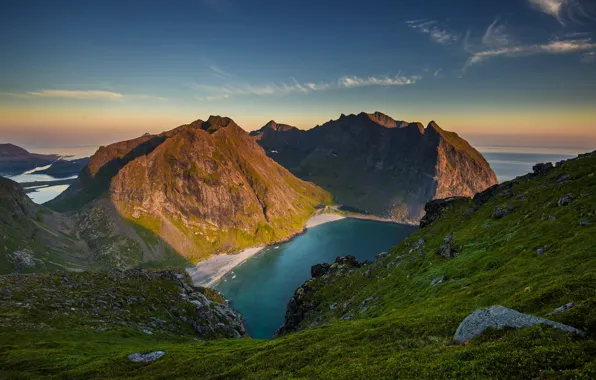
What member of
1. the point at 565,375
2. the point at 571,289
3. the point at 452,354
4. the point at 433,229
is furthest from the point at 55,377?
the point at 433,229

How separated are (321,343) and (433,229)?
7103cm

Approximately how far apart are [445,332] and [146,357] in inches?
1658

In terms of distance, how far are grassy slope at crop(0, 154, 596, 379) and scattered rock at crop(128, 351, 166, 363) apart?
1290mm

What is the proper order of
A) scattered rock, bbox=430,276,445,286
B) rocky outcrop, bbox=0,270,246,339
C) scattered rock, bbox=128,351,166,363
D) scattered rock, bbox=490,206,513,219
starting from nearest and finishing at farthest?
scattered rock, bbox=128,351,166,363, scattered rock, bbox=430,276,445,286, scattered rock, bbox=490,206,513,219, rocky outcrop, bbox=0,270,246,339

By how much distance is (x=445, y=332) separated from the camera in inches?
951

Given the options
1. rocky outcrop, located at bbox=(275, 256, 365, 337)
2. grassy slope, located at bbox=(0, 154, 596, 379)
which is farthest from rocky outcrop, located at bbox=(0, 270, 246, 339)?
rocky outcrop, located at bbox=(275, 256, 365, 337)

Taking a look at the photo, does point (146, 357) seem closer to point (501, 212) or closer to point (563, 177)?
point (501, 212)

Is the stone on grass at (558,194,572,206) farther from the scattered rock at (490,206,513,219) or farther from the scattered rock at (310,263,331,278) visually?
the scattered rock at (310,263,331,278)

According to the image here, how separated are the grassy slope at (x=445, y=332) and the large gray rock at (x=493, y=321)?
79 centimetres

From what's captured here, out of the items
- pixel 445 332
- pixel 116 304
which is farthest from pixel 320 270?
pixel 445 332

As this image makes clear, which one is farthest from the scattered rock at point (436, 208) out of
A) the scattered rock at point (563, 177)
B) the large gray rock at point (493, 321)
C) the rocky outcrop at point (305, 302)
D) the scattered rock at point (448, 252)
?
the large gray rock at point (493, 321)

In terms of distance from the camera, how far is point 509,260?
40.6m

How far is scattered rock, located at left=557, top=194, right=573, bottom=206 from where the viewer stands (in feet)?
164

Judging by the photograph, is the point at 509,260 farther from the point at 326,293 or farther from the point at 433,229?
the point at 326,293
